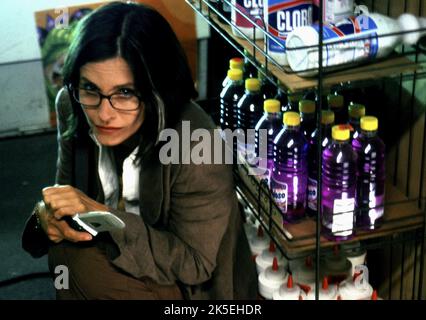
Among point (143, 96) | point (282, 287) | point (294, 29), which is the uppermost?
point (294, 29)

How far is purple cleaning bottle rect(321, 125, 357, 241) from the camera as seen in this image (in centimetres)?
170

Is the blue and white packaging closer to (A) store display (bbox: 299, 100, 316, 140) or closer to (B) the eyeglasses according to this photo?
(A) store display (bbox: 299, 100, 316, 140)

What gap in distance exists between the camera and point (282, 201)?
5.82 ft

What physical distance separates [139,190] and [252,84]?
0.40 m

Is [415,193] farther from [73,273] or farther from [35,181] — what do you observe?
[35,181]

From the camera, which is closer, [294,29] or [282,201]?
[294,29]

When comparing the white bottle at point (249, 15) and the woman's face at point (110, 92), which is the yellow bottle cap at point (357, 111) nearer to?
the white bottle at point (249, 15)

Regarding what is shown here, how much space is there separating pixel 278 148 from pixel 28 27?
175cm

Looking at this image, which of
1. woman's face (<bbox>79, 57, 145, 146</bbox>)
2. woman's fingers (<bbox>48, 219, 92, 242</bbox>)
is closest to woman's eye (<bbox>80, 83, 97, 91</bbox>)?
woman's face (<bbox>79, 57, 145, 146</bbox>)

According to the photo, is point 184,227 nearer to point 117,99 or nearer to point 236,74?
point 117,99

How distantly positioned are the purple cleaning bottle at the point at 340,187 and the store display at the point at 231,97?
0.46 m

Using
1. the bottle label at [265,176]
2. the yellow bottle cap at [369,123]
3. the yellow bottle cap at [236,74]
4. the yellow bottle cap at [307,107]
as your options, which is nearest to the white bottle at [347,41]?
the yellow bottle cap at [369,123]

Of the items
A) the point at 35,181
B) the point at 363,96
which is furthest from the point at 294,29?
the point at 35,181
